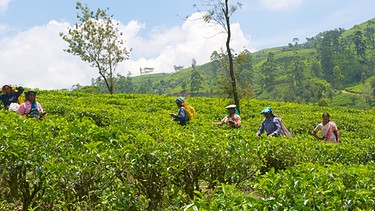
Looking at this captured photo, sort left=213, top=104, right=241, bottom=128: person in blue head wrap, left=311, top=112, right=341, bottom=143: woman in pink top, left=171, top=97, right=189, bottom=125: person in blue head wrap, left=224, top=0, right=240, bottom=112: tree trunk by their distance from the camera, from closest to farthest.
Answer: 1. left=213, top=104, right=241, bottom=128: person in blue head wrap
2. left=171, top=97, right=189, bottom=125: person in blue head wrap
3. left=311, top=112, right=341, bottom=143: woman in pink top
4. left=224, top=0, right=240, bottom=112: tree trunk

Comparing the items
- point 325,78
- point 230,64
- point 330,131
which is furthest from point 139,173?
point 325,78

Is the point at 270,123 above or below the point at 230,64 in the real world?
below

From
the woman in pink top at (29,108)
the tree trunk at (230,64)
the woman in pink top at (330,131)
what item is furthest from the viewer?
the tree trunk at (230,64)

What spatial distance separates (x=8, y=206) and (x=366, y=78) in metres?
123

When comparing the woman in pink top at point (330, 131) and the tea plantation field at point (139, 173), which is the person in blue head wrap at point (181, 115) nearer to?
the woman in pink top at point (330, 131)

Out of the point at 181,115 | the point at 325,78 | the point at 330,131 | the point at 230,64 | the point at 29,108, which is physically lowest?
the point at 325,78

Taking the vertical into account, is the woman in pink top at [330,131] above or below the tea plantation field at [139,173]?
below

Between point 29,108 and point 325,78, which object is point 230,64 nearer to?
point 29,108

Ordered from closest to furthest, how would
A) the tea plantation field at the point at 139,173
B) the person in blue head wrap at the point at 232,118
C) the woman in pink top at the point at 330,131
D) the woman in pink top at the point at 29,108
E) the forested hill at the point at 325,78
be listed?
the tea plantation field at the point at 139,173 → the woman in pink top at the point at 29,108 → the person in blue head wrap at the point at 232,118 → the woman in pink top at the point at 330,131 → the forested hill at the point at 325,78

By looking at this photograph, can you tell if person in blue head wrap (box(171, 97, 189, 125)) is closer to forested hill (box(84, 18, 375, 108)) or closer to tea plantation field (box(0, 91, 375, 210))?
tea plantation field (box(0, 91, 375, 210))

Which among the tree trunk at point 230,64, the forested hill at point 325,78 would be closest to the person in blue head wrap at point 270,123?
the tree trunk at point 230,64

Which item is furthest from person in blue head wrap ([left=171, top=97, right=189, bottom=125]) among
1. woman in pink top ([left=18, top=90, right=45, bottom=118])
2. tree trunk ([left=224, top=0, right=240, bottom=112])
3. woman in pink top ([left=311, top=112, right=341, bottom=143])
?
tree trunk ([left=224, top=0, right=240, bottom=112])

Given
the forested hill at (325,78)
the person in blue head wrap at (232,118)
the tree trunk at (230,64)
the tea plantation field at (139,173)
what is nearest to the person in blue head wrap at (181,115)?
the person in blue head wrap at (232,118)

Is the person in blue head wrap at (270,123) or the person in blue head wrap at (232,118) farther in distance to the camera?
the person in blue head wrap at (232,118)
